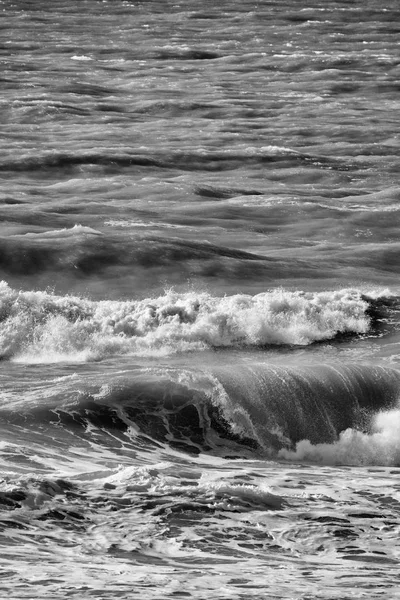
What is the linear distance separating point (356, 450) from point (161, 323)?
192 inches

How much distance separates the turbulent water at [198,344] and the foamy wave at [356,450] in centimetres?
2

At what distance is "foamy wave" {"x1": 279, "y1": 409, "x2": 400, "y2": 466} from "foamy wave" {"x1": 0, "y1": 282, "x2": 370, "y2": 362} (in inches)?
146

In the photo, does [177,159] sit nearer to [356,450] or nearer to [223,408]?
[223,408]

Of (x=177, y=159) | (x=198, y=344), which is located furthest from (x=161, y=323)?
(x=177, y=159)

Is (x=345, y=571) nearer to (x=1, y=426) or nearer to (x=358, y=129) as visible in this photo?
(x=1, y=426)

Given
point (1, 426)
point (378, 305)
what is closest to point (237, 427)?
point (1, 426)

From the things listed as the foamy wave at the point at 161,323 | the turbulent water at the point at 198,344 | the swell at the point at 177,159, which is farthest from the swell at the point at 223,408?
the swell at the point at 177,159

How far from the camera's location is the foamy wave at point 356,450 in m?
13.0

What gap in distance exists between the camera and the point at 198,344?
16.8 metres

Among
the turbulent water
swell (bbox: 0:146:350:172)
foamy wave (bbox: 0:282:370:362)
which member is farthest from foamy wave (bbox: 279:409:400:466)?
swell (bbox: 0:146:350:172)

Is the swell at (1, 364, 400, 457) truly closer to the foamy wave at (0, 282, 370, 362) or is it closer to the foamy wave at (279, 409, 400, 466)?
the foamy wave at (279, 409, 400, 466)

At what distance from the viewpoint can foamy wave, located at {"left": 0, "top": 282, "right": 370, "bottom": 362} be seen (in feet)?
53.7

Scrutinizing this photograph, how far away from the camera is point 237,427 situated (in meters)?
13.5

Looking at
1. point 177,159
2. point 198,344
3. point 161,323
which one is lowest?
point 198,344
